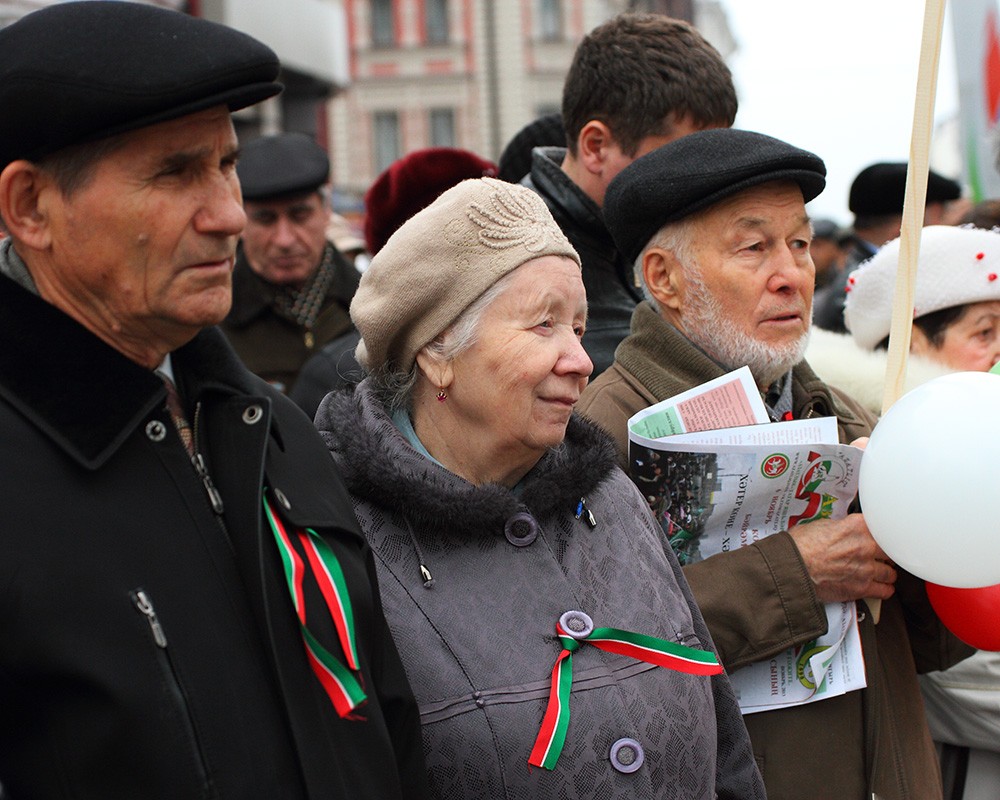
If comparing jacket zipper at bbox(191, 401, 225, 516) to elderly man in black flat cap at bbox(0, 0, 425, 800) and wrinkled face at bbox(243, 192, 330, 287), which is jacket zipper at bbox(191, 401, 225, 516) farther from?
wrinkled face at bbox(243, 192, 330, 287)

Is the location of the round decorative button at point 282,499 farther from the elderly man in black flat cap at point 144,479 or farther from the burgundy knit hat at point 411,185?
the burgundy knit hat at point 411,185

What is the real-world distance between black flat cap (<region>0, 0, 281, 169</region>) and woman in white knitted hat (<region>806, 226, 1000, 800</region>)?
204cm

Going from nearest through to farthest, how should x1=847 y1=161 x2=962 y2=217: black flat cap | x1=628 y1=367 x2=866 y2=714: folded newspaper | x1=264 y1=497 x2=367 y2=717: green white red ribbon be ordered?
x1=264 y1=497 x2=367 y2=717: green white red ribbon, x1=628 y1=367 x2=866 y2=714: folded newspaper, x1=847 y1=161 x2=962 y2=217: black flat cap

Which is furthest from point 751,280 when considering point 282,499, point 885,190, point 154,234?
point 885,190

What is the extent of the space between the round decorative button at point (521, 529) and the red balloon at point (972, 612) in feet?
2.91

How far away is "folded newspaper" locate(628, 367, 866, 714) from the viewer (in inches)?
96.3

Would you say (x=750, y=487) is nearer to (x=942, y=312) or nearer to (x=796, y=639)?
(x=796, y=639)

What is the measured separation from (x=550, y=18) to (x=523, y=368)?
39.9m

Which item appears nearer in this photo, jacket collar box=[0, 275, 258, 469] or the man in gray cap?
jacket collar box=[0, 275, 258, 469]

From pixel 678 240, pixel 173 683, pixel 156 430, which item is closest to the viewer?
pixel 173 683

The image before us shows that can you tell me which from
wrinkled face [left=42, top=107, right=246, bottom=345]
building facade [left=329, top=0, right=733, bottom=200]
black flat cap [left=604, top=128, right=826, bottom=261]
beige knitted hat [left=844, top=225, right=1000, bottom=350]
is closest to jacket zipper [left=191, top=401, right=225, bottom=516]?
wrinkled face [left=42, top=107, right=246, bottom=345]

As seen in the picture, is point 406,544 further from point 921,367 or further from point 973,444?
point 921,367

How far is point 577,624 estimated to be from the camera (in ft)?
7.06

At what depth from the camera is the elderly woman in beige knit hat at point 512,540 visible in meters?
2.08
